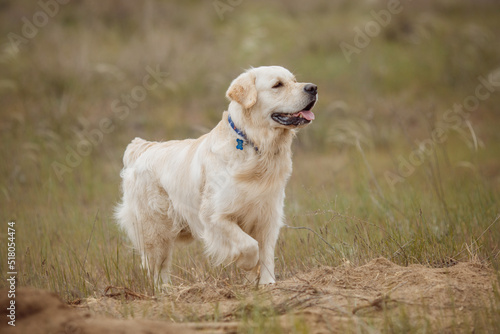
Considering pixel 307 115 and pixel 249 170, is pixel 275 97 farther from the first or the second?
pixel 249 170

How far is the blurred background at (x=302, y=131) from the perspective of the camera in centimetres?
538

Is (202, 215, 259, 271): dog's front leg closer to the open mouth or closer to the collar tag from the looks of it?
the collar tag

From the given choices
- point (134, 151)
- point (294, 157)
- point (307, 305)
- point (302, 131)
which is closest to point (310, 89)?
point (307, 305)

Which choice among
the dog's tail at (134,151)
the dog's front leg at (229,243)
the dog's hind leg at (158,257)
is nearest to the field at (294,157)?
the dog's hind leg at (158,257)

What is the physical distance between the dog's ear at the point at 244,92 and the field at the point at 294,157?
3.75 ft

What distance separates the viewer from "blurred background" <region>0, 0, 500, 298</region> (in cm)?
538

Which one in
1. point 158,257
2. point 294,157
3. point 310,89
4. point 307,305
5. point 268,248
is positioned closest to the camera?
point 307,305

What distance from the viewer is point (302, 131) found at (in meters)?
10.7

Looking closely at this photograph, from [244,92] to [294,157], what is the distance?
227 inches

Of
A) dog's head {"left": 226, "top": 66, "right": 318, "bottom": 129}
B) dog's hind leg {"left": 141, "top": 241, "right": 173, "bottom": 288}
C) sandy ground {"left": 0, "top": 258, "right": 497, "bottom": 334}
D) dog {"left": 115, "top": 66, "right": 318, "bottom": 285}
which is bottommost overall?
sandy ground {"left": 0, "top": 258, "right": 497, "bottom": 334}

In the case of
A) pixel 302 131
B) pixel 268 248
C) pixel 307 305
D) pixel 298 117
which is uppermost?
pixel 302 131

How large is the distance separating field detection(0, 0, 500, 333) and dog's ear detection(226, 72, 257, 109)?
1.14 metres

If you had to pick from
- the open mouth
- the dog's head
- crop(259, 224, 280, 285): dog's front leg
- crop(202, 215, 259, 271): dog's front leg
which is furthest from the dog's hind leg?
the open mouth

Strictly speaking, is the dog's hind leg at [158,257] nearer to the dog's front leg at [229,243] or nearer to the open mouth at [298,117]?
the dog's front leg at [229,243]
